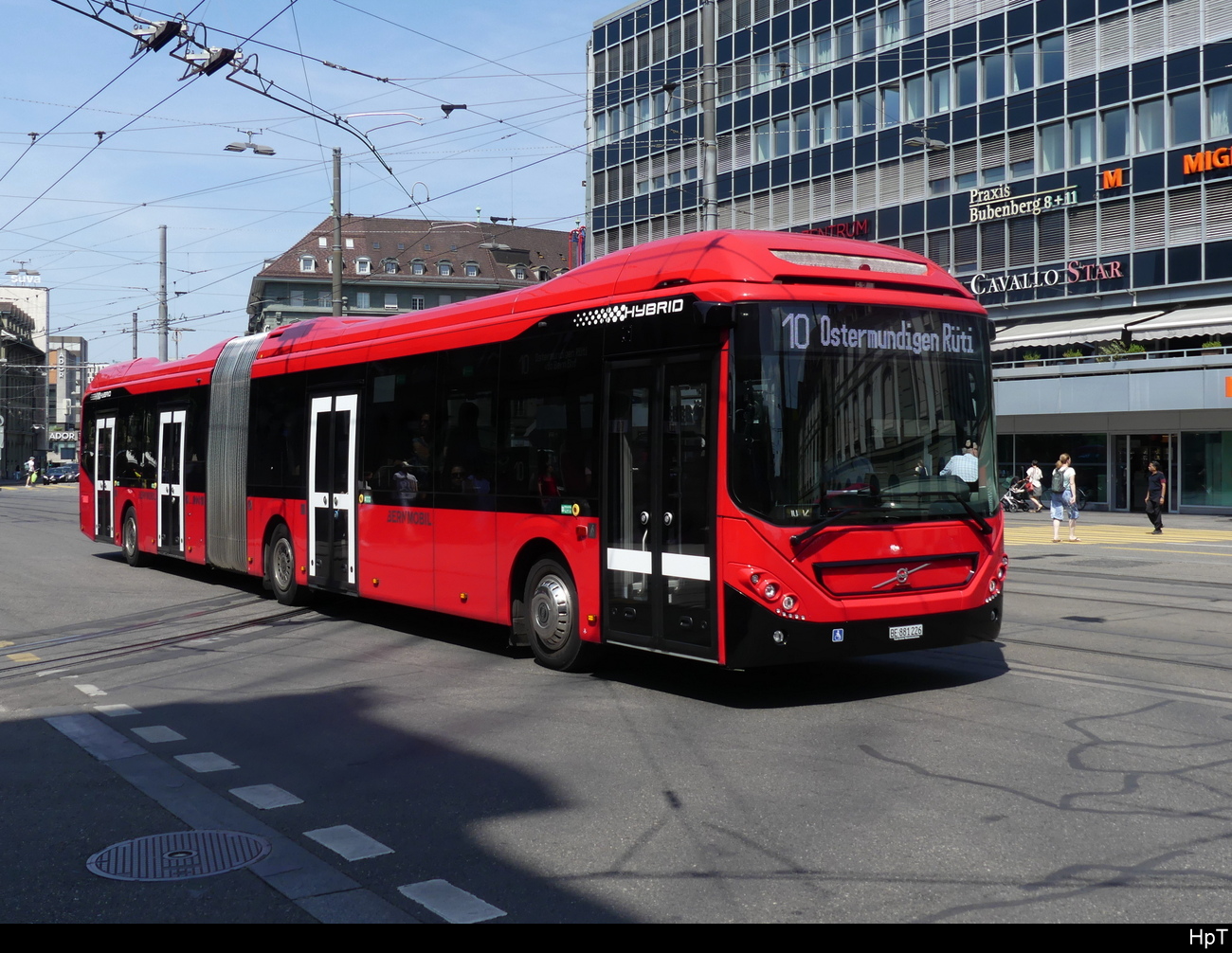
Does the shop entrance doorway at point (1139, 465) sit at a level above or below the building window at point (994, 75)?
below

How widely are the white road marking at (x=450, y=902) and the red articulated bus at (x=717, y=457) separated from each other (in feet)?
11.7

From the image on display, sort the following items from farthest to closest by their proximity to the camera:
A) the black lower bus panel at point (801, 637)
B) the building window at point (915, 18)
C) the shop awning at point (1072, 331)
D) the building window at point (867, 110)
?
the building window at point (867, 110) < the building window at point (915, 18) < the shop awning at point (1072, 331) < the black lower bus panel at point (801, 637)

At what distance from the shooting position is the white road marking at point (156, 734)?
7.69 meters

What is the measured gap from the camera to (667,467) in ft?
28.4

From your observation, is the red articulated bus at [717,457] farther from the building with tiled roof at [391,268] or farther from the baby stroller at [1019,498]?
the building with tiled roof at [391,268]

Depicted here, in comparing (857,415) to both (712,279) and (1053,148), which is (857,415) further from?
(1053,148)

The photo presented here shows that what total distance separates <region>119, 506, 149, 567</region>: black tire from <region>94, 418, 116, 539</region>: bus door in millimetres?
430

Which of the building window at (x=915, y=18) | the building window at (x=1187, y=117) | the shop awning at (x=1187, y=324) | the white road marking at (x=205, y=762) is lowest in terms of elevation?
the white road marking at (x=205, y=762)

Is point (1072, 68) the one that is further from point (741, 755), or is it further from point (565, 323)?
point (741, 755)

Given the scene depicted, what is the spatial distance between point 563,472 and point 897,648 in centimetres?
275

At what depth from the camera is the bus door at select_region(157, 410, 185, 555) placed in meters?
17.8

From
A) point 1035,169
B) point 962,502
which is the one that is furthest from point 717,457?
point 1035,169

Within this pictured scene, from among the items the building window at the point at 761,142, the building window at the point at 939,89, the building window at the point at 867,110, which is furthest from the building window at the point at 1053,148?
the building window at the point at 761,142
